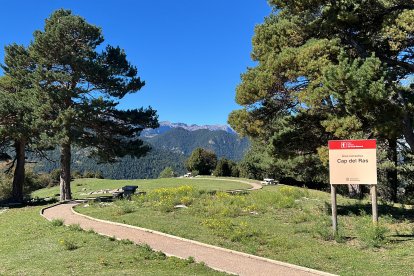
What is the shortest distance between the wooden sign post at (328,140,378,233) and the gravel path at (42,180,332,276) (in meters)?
3.69

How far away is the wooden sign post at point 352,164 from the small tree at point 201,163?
4796 centimetres

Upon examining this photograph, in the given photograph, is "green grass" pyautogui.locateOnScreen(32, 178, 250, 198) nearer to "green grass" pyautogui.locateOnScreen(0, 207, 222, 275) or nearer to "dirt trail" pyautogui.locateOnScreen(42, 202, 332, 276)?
"dirt trail" pyautogui.locateOnScreen(42, 202, 332, 276)

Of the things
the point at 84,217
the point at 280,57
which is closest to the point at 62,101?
the point at 84,217

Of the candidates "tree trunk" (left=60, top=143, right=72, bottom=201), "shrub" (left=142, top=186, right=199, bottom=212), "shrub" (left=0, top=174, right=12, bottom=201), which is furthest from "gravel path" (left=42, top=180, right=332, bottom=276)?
"shrub" (left=0, top=174, right=12, bottom=201)

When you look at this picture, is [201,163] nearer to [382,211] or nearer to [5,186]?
[5,186]

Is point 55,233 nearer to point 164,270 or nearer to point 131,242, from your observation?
point 131,242

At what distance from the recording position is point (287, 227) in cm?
1317

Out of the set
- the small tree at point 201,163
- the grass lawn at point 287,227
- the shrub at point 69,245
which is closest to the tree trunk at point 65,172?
the grass lawn at point 287,227

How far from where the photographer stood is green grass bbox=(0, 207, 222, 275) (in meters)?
8.22

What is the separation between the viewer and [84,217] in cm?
1590

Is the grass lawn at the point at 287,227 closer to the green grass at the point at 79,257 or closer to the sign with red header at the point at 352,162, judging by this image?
the sign with red header at the point at 352,162

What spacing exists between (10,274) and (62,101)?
53.0 feet

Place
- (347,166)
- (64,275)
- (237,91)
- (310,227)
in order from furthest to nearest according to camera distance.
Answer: (237,91), (310,227), (347,166), (64,275)

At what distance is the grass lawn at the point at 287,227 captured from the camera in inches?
362
